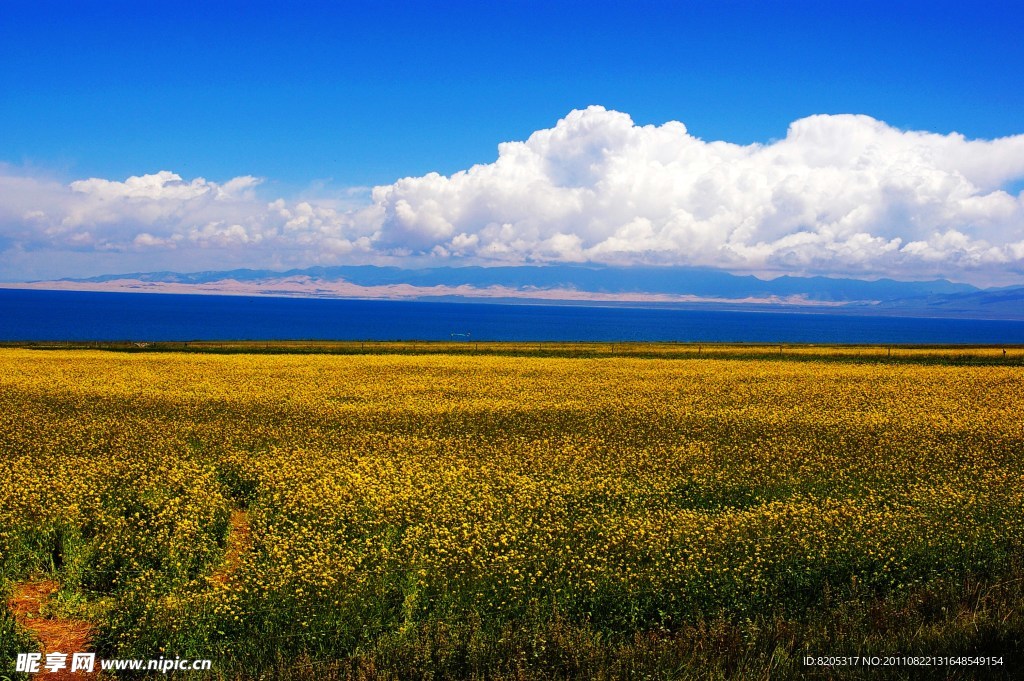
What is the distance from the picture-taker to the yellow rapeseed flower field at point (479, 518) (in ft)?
28.5

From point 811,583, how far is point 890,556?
1529 millimetres

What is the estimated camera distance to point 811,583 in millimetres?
9766

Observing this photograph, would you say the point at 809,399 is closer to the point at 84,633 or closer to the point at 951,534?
the point at 951,534

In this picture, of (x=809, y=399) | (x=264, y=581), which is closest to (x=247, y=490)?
(x=264, y=581)

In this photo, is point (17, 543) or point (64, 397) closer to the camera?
point (17, 543)

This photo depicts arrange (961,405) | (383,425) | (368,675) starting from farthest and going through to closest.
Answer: (961,405), (383,425), (368,675)

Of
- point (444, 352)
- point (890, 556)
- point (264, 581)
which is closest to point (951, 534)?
point (890, 556)

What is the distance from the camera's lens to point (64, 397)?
91.0 ft

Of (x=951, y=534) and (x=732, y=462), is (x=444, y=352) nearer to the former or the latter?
(x=732, y=462)

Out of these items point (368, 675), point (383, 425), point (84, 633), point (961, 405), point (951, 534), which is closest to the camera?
point (368, 675)

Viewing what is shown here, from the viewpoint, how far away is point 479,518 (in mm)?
12148

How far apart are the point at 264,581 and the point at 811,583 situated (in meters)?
7.63

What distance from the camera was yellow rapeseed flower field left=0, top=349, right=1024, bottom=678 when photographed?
868cm

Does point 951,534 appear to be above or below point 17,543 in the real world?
above
